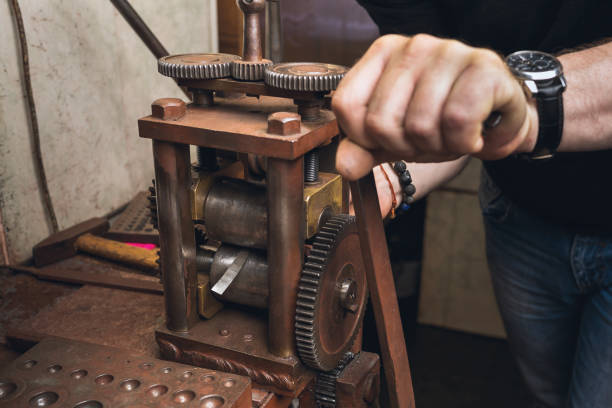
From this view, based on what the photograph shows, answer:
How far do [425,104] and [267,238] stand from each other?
32 cm

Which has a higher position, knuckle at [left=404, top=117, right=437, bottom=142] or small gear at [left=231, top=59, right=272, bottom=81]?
small gear at [left=231, top=59, right=272, bottom=81]

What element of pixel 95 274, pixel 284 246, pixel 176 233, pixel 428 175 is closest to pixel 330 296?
pixel 284 246

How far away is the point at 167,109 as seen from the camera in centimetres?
77

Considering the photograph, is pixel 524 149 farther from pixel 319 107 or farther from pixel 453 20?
pixel 453 20

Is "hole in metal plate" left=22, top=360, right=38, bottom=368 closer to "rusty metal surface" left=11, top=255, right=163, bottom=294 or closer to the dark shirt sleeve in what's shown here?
"rusty metal surface" left=11, top=255, right=163, bottom=294

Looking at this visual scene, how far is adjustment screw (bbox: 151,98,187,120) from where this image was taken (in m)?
0.76

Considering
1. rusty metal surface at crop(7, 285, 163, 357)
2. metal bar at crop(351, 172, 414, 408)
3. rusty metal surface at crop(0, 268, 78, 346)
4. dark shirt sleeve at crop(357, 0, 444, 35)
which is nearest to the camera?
metal bar at crop(351, 172, 414, 408)

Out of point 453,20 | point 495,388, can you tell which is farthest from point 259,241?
point 495,388

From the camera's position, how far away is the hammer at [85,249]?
4.24 ft

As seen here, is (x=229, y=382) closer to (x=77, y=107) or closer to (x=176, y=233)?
(x=176, y=233)

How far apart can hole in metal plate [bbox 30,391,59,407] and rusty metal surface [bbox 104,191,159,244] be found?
2.40 feet

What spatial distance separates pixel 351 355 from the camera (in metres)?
0.92

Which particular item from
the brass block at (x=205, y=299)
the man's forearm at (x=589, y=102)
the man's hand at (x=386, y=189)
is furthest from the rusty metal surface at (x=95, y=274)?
the man's forearm at (x=589, y=102)

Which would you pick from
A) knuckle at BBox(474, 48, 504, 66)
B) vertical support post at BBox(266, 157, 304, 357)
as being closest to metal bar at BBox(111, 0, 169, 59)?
vertical support post at BBox(266, 157, 304, 357)
